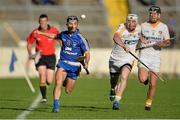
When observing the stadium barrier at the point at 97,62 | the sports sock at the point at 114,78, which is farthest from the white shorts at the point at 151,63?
the stadium barrier at the point at 97,62

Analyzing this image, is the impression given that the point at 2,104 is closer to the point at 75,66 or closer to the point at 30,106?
the point at 30,106

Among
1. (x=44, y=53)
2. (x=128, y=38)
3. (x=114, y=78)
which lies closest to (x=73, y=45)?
(x=128, y=38)

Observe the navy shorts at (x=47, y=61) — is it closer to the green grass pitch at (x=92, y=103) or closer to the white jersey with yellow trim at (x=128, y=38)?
the green grass pitch at (x=92, y=103)

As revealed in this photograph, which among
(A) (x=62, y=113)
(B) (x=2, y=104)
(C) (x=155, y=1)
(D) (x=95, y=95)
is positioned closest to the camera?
(A) (x=62, y=113)

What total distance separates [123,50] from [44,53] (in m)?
4.02

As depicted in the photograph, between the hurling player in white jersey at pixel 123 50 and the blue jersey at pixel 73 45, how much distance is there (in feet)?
3.84

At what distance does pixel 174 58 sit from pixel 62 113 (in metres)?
19.6

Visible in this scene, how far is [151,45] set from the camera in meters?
18.2

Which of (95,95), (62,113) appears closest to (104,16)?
(95,95)

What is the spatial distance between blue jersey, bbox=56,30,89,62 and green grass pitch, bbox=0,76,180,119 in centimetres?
125

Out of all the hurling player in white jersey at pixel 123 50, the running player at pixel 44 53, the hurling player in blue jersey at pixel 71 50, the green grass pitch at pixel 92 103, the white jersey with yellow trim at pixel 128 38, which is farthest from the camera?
the running player at pixel 44 53

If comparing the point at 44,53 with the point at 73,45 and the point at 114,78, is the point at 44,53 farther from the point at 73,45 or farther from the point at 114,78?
the point at 73,45

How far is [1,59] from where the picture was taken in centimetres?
3572

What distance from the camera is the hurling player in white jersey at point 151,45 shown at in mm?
18156
